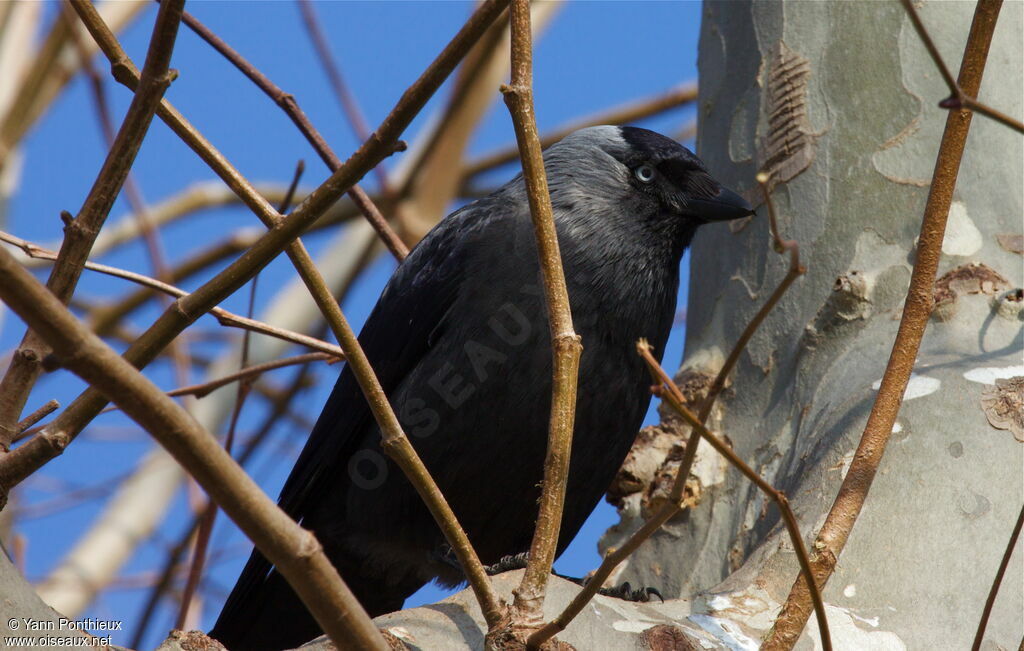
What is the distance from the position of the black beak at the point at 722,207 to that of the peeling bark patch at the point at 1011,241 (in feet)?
2.42

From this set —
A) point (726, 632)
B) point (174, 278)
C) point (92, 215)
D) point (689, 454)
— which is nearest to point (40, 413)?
point (92, 215)

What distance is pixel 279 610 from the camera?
141 inches

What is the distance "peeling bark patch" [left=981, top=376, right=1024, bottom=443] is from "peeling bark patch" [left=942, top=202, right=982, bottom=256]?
1.48ft

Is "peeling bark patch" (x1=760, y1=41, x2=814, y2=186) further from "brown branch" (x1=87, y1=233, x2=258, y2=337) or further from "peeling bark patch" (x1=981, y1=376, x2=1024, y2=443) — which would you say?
"brown branch" (x1=87, y1=233, x2=258, y2=337)

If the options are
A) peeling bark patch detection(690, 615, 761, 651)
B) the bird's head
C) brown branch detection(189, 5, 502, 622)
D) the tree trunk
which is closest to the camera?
brown branch detection(189, 5, 502, 622)

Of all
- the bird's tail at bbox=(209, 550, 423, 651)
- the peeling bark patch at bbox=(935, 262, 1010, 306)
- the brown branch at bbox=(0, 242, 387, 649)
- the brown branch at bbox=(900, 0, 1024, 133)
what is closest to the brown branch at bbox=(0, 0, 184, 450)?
the brown branch at bbox=(0, 242, 387, 649)

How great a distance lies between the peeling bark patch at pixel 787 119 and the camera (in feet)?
10.8

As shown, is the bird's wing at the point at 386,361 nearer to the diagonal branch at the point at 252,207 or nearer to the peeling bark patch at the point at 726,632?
the peeling bark patch at the point at 726,632

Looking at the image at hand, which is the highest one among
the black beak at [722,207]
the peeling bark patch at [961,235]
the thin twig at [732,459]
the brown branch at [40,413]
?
the black beak at [722,207]

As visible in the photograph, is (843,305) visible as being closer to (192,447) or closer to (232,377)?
(232,377)

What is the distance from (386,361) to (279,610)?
89 centimetres

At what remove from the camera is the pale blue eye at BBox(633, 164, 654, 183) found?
150 inches

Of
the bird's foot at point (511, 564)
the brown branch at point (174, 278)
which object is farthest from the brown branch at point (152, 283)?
the brown branch at point (174, 278)

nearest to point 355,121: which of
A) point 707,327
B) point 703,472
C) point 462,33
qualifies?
point 707,327
